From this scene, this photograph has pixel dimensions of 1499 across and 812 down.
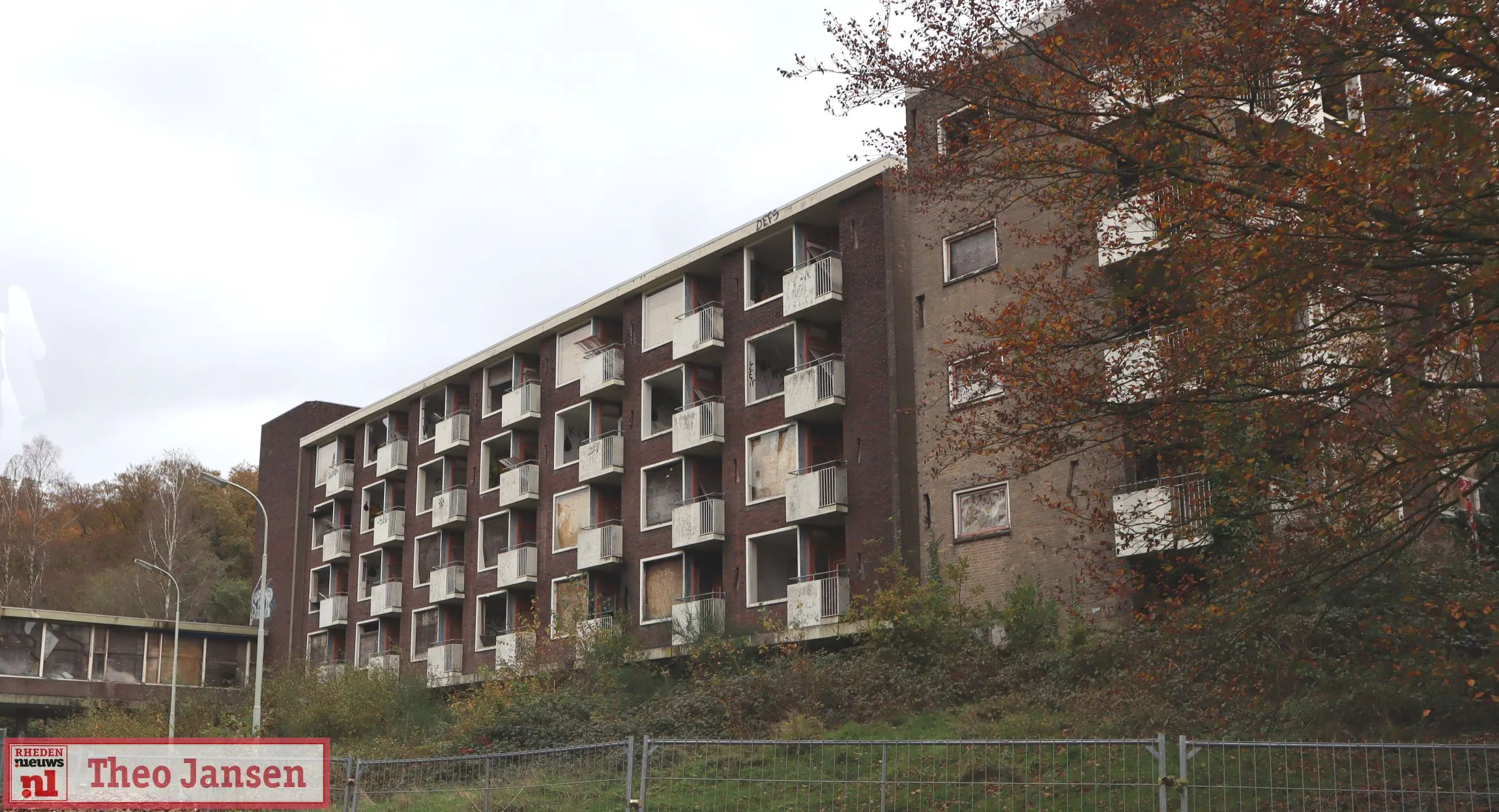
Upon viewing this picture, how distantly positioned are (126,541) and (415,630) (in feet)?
134

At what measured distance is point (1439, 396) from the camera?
1619cm

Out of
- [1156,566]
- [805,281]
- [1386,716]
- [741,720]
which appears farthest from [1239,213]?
[805,281]

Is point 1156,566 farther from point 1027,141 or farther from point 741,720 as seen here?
point 1027,141

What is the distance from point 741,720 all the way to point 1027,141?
52.3 ft

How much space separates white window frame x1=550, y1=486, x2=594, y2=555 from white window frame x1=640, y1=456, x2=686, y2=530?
2.78 metres

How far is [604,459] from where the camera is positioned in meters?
45.5

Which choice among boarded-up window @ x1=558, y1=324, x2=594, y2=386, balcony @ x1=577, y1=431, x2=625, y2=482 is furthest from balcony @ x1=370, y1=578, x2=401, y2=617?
balcony @ x1=577, y1=431, x2=625, y2=482

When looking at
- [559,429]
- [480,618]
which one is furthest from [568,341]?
[480,618]

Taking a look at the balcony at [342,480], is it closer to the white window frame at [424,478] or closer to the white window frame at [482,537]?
the white window frame at [424,478]

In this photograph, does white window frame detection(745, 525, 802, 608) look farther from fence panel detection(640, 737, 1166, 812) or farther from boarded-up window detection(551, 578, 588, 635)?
fence panel detection(640, 737, 1166, 812)

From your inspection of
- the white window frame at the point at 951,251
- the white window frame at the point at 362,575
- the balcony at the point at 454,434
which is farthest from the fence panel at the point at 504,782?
the white window frame at the point at 362,575

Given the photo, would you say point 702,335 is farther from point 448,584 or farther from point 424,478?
point 424,478

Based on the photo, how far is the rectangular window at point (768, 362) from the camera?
4059 centimetres

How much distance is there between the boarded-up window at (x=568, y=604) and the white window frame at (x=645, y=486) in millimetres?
2742
